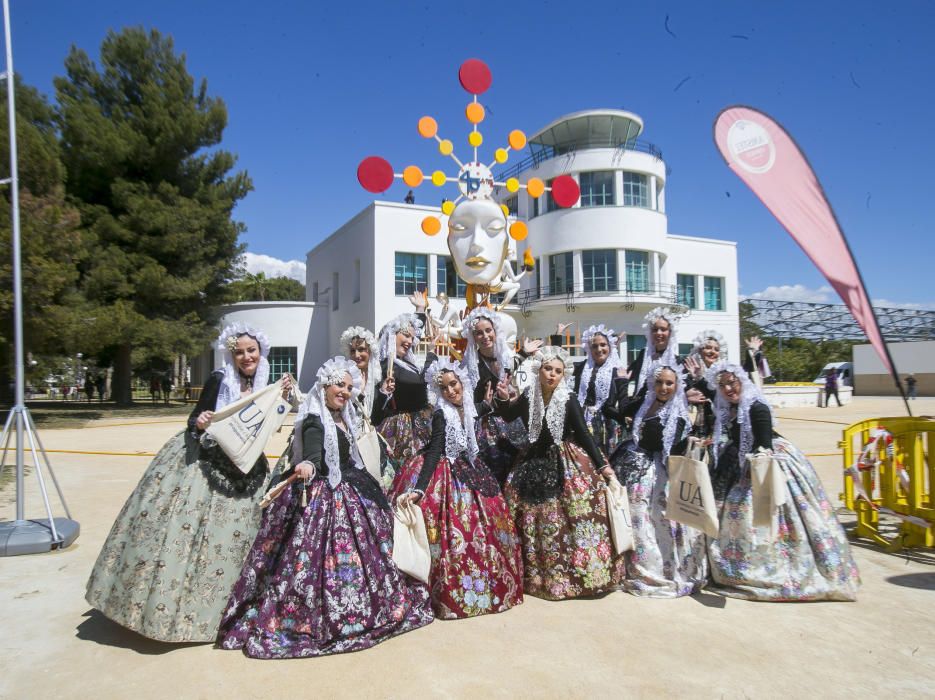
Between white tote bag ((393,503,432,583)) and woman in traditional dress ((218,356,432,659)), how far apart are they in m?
0.08

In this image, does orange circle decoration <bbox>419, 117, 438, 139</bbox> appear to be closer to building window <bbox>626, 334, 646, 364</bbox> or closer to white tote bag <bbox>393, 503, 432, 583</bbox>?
white tote bag <bbox>393, 503, 432, 583</bbox>

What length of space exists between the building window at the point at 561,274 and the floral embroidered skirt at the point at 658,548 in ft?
62.5

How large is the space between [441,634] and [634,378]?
2999 mm

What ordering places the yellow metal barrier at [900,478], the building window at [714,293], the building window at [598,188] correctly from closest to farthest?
the yellow metal barrier at [900,478] < the building window at [598,188] < the building window at [714,293]

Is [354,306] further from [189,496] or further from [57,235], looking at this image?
[189,496]

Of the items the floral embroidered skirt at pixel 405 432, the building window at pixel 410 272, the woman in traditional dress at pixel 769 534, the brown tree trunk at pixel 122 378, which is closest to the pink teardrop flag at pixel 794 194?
the woman in traditional dress at pixel 769 534

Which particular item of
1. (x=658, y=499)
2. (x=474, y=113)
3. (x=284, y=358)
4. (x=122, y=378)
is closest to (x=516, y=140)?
(x=474, y=113)

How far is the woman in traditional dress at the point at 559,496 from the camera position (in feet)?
13.2

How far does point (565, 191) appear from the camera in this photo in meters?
8.27

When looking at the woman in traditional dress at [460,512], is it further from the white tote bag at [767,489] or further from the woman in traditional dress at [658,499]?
the white tote bag at [767,489]

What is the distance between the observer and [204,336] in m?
21.7

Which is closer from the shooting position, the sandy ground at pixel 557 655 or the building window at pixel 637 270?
the sandy ground at pixel 557 655

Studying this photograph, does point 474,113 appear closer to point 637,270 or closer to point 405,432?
point 405,432

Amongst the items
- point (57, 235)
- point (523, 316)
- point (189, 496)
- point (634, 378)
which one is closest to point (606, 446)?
point (634, 378)
